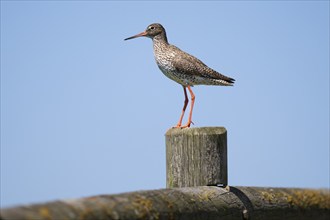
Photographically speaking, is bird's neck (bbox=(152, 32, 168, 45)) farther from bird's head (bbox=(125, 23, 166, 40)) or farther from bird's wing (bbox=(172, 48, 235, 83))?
bird's wing (bbox=(172, 48, 235, 83))

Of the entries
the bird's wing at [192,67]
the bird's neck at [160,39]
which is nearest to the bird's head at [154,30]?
the bird's neck at [160,39]

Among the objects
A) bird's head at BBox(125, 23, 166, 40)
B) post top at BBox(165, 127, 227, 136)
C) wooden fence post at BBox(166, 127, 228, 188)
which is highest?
bird's head at BBox(125, 23, 166, 40)

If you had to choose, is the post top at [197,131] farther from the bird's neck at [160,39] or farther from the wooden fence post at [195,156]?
the bird's neck at [160,39]

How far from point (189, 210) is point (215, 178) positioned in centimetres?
89

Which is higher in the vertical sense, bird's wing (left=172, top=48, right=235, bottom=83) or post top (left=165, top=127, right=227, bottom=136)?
bird's wing (left=172, top=48, right=235, bottom=83)

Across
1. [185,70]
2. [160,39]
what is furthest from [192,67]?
[160,39]

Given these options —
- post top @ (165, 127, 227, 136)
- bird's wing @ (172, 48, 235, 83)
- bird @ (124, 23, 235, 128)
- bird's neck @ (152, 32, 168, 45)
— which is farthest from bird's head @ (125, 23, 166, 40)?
post top @ (165, 127, 227, 136)

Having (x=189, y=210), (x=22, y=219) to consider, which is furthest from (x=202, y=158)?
(x=22, y=219)

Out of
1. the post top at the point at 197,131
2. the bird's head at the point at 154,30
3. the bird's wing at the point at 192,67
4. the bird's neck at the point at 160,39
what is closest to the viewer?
the post top at the point at 197,131

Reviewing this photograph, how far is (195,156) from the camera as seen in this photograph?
4848mm

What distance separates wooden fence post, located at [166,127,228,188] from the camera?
4844mm

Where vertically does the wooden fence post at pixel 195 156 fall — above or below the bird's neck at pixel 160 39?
below

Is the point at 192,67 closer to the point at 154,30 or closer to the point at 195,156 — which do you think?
the point at 154,30

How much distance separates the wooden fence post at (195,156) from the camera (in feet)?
15.9
